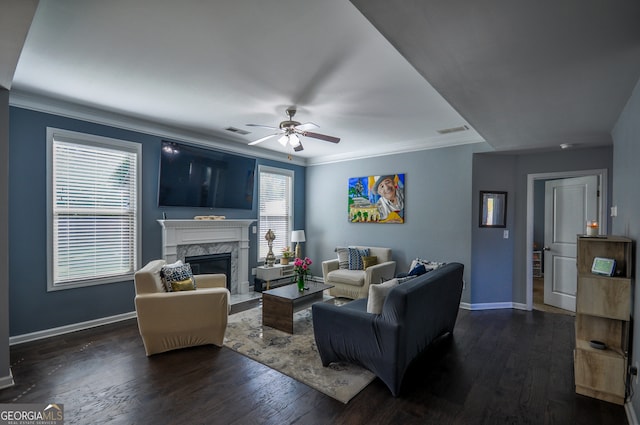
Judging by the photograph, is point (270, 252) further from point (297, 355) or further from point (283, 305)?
point (297, 355)

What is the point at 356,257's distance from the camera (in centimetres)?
529

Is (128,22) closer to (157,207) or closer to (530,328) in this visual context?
(157,207)

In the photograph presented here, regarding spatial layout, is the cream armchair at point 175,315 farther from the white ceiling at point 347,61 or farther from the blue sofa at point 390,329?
the white ceiling at point 347,61

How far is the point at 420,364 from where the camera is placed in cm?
289

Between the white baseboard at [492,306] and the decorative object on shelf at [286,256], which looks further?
the decorative object on shelf at [286,256]

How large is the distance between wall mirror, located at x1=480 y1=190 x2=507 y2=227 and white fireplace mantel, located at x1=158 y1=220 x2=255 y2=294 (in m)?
3.89

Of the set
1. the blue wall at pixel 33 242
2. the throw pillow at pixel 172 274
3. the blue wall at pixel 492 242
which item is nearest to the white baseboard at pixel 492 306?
the blue wall at pixel 492 242

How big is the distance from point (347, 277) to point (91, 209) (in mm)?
Result: 3654

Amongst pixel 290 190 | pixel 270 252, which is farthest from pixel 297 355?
pixel 290 190

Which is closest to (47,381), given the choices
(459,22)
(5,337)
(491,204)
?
(5,337)

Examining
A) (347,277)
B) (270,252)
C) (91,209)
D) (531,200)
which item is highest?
(531,200)

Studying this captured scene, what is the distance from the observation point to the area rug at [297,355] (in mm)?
2494

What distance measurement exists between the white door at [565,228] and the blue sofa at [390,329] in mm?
2844

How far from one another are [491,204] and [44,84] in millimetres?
5838
